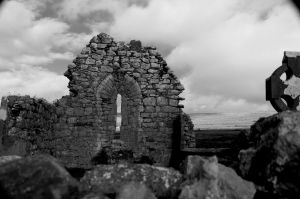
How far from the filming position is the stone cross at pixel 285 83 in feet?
17.6

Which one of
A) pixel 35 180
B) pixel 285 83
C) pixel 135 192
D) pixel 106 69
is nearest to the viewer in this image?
pixel 35 180

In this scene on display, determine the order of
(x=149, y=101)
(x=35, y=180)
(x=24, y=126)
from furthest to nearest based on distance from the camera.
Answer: (x=149, y=101) < (x=24, y=126) < (x=35, y=180)

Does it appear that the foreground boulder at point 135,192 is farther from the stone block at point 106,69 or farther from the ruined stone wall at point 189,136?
the stone block at point 106,69

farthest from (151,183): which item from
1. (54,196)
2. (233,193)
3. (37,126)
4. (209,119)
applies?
(209,119)

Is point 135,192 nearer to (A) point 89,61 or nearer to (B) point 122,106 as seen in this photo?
(B) point 122,106

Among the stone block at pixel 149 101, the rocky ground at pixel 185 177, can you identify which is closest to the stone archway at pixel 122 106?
the stone block at pixel 149 101

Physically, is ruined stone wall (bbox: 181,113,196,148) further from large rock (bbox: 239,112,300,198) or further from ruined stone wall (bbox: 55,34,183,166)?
large rock (bbox: 239,112,300,198)

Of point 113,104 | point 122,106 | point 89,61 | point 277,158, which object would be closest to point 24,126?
point 113,104

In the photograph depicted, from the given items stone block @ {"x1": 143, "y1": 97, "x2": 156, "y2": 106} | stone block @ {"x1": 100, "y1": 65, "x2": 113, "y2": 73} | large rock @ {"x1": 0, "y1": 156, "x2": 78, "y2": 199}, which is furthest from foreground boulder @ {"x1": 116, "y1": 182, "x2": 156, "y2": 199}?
stone block @ {"x1": 100, "y1": 65, "x2": 113, "y2": 73}

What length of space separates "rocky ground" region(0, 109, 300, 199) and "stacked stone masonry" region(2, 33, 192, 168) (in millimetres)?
7286

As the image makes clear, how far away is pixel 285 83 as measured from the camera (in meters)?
5.42

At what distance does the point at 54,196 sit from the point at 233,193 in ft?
4.54

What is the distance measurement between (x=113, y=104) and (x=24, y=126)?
3.98 meters

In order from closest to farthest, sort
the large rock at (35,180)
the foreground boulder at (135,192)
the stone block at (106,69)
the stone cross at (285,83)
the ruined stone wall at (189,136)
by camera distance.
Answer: the large rock at (35,180) < the foreground boulder at (135,192) < the stone cross at (285,83) < the ruined stone wall at (189,136) < the stone block at (106,69)
